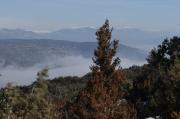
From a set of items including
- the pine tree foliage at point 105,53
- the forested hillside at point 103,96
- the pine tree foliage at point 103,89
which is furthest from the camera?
the pine tree foliage at point 105,53

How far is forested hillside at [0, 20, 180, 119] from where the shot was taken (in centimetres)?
1747

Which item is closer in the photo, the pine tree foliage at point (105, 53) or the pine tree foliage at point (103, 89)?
the pine tree foliage at point (103, 89)

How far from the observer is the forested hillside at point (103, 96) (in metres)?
17.5

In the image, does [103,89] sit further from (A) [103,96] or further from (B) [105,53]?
(B) [105,53]

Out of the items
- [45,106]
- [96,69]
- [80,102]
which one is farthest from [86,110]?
[45,106]

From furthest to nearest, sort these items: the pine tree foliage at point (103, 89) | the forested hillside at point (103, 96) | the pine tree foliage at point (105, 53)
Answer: the pine tree foliage at point (105, 53) → the pine tree foliage at point (103, 89) → the forested hillside at point (103, 96)

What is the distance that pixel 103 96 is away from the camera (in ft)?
86.6

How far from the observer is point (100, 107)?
2609 cm

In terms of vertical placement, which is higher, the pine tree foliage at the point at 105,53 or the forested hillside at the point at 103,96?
the pine tree foliage at the point at 105,53

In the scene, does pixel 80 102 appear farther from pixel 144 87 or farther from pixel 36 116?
pixel 144 87

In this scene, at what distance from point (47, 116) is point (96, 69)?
11.4 metres

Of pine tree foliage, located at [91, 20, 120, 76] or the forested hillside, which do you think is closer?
the forested hillside

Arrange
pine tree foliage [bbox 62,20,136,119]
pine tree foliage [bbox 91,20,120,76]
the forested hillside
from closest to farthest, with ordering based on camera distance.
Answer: the forested hillside → pine tree foliage [bbox 62,20,136,119] → pine tree foliage [bbox 91,20,120,76]

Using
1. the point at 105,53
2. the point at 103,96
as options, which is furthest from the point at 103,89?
the point at 105,53
